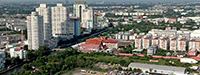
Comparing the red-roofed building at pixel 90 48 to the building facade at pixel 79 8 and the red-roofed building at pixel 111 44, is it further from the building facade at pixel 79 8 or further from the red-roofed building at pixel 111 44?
the building facade at pixel 79 8

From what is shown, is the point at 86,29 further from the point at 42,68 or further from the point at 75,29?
the point at 42,68

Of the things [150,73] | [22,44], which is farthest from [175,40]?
[22,44]

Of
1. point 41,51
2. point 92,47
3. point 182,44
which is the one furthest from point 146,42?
point 41,51

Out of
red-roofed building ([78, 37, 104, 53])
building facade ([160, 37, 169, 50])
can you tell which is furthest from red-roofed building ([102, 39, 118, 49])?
building facade ([160, 37, 169, 50])

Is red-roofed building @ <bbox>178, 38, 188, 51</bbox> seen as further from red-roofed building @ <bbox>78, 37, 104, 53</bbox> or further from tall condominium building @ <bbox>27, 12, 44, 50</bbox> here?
tall condominium building @ <bbox>27, 12, 44, 50</bbox>

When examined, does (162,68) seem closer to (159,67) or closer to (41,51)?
Result: (159,67)

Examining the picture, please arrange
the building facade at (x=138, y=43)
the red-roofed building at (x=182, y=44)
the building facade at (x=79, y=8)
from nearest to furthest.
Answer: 1. the red-roofed building at (x=182, y=44)
2. the building facade at (x=138, y=43)
3. the building facade at (x=79, y=8)

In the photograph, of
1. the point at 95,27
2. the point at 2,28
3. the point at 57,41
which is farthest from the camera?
the point at 95,27

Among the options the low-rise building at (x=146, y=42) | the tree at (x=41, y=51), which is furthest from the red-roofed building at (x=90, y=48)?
the low-rise building at (x=146, y=42)
